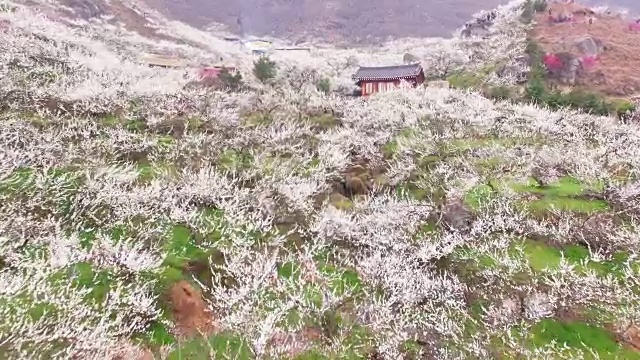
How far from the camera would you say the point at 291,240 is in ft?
Result: 53.3

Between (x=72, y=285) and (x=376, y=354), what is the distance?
7665mm

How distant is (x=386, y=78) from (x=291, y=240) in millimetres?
36296

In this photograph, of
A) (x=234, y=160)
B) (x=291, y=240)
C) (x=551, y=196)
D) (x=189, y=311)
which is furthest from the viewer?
(x=234, y=160)

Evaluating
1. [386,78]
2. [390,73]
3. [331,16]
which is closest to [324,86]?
[386,78]

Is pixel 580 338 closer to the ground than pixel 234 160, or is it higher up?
closer to the ground

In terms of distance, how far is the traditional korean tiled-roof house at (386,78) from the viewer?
163ft

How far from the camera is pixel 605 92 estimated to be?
4766cm

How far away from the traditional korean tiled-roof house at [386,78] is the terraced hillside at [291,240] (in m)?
24.3

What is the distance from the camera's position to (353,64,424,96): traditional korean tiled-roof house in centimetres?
4959

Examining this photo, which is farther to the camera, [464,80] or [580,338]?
[464,80]

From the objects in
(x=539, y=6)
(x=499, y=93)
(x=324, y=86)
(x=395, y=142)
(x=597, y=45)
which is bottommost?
(x=395, y=142)

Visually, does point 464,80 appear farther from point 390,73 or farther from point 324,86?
point 324,86

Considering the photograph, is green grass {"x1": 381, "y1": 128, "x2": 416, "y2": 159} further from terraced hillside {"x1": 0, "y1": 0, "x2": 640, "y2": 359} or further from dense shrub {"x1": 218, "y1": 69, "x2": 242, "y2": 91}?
dense shrub {"x1": 218, "y1": 69, "x2": 242, "y2": 91}

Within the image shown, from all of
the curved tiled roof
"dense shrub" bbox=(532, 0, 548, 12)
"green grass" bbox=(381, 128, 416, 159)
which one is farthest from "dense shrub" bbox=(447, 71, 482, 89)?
"green grass" bbox=(381, 128, 416, 159)
